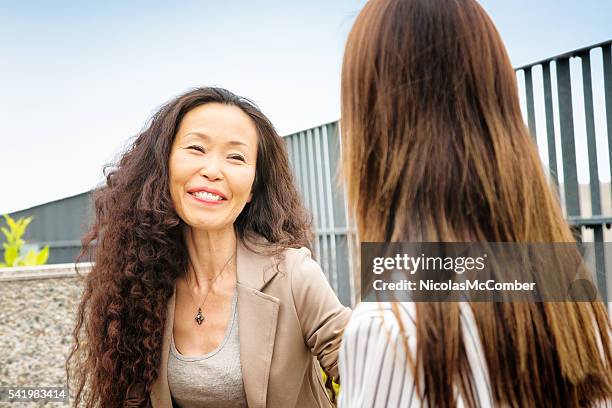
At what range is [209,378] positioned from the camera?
2312 mm

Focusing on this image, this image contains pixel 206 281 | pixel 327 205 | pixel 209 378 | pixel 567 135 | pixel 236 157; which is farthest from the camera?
pixel 327 205

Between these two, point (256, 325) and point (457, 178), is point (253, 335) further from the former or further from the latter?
point (457, 178)

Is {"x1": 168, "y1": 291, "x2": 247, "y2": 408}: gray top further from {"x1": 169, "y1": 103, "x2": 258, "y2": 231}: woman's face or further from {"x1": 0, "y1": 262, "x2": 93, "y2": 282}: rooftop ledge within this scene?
{"x1": 0, "y1": 262, "x2": 93, "y2": 282}: rooftop ledge

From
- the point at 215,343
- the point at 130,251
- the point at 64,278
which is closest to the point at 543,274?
the point at 215,343

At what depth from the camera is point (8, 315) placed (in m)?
4.16

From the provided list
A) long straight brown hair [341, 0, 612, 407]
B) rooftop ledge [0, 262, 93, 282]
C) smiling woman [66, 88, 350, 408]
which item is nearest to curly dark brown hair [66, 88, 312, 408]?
smiling woman [66, 88, 350, 408]

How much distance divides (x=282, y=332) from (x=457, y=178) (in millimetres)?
1507

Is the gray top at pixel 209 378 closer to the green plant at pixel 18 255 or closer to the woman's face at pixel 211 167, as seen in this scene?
the woman's face at pixel 211 167

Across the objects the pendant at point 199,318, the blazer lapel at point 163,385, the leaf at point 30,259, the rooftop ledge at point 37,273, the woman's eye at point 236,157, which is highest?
the woman's eye at point 236,157

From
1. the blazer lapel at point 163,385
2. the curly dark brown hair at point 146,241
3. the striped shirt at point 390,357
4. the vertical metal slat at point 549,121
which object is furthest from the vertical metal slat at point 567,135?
the striped shirt at point 390,357

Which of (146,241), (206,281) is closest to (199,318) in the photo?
(206,281)

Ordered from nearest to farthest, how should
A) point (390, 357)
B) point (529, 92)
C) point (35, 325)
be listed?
1. point (390, 357)
2. point (529, 92)
3. point (35, 325)

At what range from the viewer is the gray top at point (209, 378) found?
232 centimetres

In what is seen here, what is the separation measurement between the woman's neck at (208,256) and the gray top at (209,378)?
0.95 feet
